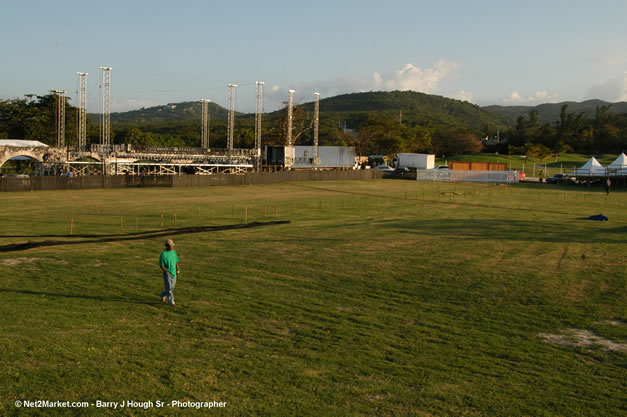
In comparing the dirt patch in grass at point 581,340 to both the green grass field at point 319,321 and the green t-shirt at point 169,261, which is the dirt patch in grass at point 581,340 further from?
the green t-shirt at point 169,261

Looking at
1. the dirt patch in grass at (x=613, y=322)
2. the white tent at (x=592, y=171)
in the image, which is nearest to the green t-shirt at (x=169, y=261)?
the dirt patch in grass at (x=613, y=322)

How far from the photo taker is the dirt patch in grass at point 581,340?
11.1 metres

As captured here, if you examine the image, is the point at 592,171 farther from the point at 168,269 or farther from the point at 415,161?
the point at 168,269

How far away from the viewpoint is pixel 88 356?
9.64m

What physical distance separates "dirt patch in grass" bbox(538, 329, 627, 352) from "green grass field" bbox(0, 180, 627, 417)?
63mm

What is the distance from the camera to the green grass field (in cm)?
847

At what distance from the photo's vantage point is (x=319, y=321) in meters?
12.3

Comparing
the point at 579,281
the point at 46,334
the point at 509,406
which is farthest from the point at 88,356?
the point at 579,281

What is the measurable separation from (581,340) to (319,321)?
5.69m

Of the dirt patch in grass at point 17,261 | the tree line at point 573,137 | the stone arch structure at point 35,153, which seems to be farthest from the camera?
the tree line at point 573,137

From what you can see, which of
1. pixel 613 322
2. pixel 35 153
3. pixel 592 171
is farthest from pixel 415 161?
pixel 613 322

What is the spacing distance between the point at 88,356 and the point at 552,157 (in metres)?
136

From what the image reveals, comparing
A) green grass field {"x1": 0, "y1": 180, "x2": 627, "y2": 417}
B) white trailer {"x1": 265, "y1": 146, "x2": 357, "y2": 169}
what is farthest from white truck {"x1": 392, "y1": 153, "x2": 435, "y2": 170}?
green grass field {"x1": 0, "y1": 180, "x2": 627, "y2": 417}

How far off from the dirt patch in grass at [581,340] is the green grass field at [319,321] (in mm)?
63
